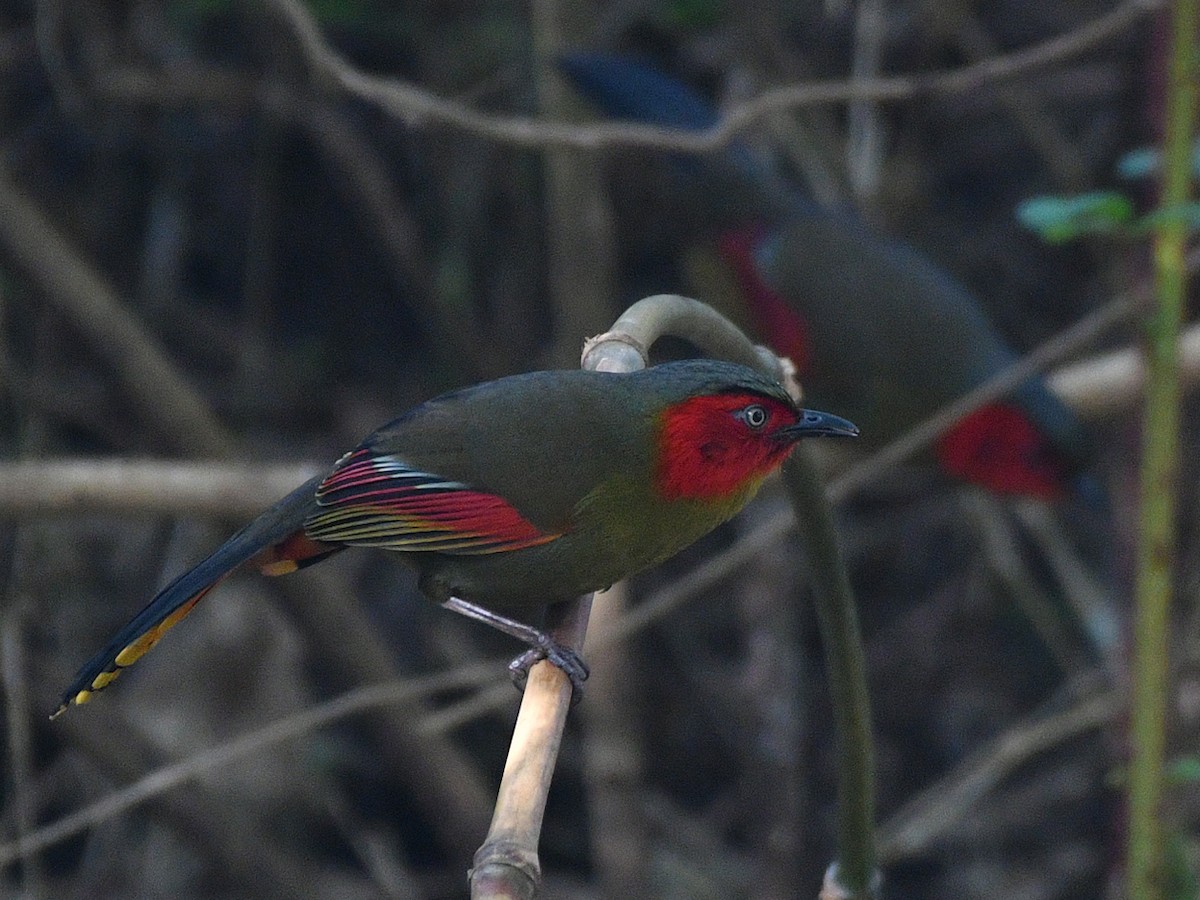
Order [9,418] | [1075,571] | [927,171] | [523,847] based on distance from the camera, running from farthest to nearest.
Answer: [927,171] < [1075,571] < [9,418] < [523,847]

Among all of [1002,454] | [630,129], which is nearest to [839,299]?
[1002,454]

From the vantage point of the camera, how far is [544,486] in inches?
101

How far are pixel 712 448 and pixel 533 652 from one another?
17.3 inches

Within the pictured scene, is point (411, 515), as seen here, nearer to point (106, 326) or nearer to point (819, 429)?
point (819, 429)

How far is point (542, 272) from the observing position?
561cm

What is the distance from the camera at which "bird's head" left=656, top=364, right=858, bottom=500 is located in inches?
95.2

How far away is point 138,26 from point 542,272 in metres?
1.53

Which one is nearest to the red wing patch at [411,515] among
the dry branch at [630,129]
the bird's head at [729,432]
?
the bird's head at [729,432]

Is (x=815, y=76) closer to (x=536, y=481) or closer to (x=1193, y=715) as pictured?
(x=1193, y=715)

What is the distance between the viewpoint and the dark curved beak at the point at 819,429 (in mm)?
2400

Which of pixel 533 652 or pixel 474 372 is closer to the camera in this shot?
pixel 533 652

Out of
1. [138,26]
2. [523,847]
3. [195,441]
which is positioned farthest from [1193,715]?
[138,26]

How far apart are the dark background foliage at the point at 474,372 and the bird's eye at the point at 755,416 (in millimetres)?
2384

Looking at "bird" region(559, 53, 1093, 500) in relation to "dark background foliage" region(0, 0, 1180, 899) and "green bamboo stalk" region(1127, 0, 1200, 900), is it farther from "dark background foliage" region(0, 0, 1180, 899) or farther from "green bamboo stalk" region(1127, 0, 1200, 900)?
"green bamboo stalk" region(1127, 0, 1200, 900)
